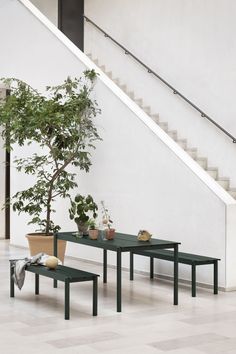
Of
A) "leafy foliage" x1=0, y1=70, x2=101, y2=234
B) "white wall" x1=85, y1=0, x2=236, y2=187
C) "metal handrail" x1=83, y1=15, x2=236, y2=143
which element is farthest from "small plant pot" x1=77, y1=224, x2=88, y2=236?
"metal handrail" x1=83, y1=15, x2=236, y2=143

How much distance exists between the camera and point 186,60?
40.2 feet

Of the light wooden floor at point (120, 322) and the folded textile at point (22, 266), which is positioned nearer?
the light wooden floor at point (120, 322)

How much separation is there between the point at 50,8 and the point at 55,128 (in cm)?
634

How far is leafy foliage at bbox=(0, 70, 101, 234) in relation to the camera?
33.4 ft

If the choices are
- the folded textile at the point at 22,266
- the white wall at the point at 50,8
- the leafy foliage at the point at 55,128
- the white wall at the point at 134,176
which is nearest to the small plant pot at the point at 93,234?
the folded textile at the point at 22,266

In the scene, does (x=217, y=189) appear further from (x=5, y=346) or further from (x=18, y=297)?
(x=5, y=346)

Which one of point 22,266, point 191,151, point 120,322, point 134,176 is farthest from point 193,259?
point 191,151

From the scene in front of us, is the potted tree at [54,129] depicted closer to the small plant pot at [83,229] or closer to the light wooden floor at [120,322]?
the light wooden floor at [120,322]

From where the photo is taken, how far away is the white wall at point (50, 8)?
15602mm

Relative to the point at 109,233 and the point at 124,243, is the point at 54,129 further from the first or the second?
the point at 124,243

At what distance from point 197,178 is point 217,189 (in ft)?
1.12

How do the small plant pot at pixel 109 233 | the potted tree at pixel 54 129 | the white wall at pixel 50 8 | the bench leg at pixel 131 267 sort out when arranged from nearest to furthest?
1. the small plant pot at pixel 109 233
2. the bench leg at pixel 131 267
3. the potted tree at pixel 54 129
4. the white wall at pixel 50 8

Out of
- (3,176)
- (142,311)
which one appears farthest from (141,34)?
(142,311)

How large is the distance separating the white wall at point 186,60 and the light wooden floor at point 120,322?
379cm
